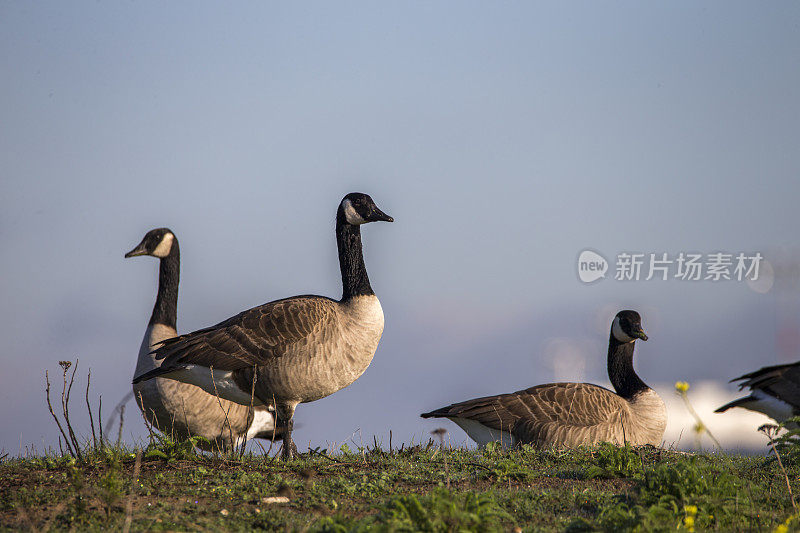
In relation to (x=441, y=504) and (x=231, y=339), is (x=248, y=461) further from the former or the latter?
(x=441, y=504)

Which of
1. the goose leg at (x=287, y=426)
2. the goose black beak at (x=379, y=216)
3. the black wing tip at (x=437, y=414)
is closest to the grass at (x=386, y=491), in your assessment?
the goose leg at (x=287, y=426)

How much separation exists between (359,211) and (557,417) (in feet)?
15.7

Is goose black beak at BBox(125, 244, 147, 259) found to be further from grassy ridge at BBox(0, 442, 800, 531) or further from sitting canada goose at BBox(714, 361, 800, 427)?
sitting canada goose at BBox(714, 361, 800, 427)

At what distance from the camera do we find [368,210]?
12.3 m

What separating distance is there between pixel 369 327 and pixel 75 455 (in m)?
4.41

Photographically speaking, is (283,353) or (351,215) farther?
(351,215)

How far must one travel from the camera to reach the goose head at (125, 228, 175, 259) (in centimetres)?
1412

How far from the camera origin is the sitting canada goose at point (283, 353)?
10.7 m

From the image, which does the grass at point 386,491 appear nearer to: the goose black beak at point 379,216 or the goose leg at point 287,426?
the goose leg at point 287,426

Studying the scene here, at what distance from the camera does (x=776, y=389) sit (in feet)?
33.3

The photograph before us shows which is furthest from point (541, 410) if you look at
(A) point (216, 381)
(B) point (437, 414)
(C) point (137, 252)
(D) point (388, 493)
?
(C) point (137, 252)

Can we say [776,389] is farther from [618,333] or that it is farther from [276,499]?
[276,499]

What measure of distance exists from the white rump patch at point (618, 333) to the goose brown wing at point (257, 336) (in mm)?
6668

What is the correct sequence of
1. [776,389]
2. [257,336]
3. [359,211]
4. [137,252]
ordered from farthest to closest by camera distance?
1. [137,252]
2. [359,211]
3. [257,336]
4. [776,389]
